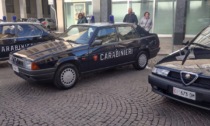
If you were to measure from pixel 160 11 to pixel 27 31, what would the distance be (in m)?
8.76

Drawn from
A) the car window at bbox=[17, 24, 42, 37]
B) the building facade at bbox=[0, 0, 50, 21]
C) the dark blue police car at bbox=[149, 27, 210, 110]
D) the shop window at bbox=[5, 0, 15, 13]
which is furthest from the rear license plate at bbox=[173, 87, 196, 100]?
the shop window at bbox=[5, 0, 15, 13]

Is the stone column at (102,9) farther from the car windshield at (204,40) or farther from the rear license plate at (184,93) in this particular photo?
the rear license plate at (184,93)

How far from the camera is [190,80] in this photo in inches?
146

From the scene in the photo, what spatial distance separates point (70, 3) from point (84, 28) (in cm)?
1137

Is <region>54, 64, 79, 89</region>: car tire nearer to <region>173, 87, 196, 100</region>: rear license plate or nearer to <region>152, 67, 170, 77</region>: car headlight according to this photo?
<region>152, 67, 170, 77</region>: car headlight

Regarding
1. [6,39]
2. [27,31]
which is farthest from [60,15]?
[6,39]

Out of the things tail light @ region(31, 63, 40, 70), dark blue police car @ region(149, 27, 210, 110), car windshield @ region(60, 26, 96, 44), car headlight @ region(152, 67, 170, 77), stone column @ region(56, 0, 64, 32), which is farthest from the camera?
stone column @ region(56, 0, 64, 32)

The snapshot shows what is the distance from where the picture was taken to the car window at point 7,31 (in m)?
7.57

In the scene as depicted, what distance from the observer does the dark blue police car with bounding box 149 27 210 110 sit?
11.8 ft

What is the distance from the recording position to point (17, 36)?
777 cm

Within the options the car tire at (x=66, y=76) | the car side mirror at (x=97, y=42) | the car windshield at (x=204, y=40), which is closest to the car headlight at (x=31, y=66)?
the car tire at (x=66, y=76)

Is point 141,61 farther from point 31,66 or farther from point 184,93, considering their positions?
point 31,66

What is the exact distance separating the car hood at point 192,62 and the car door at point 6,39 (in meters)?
5.32

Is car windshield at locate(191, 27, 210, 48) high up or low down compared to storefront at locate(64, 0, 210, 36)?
down
